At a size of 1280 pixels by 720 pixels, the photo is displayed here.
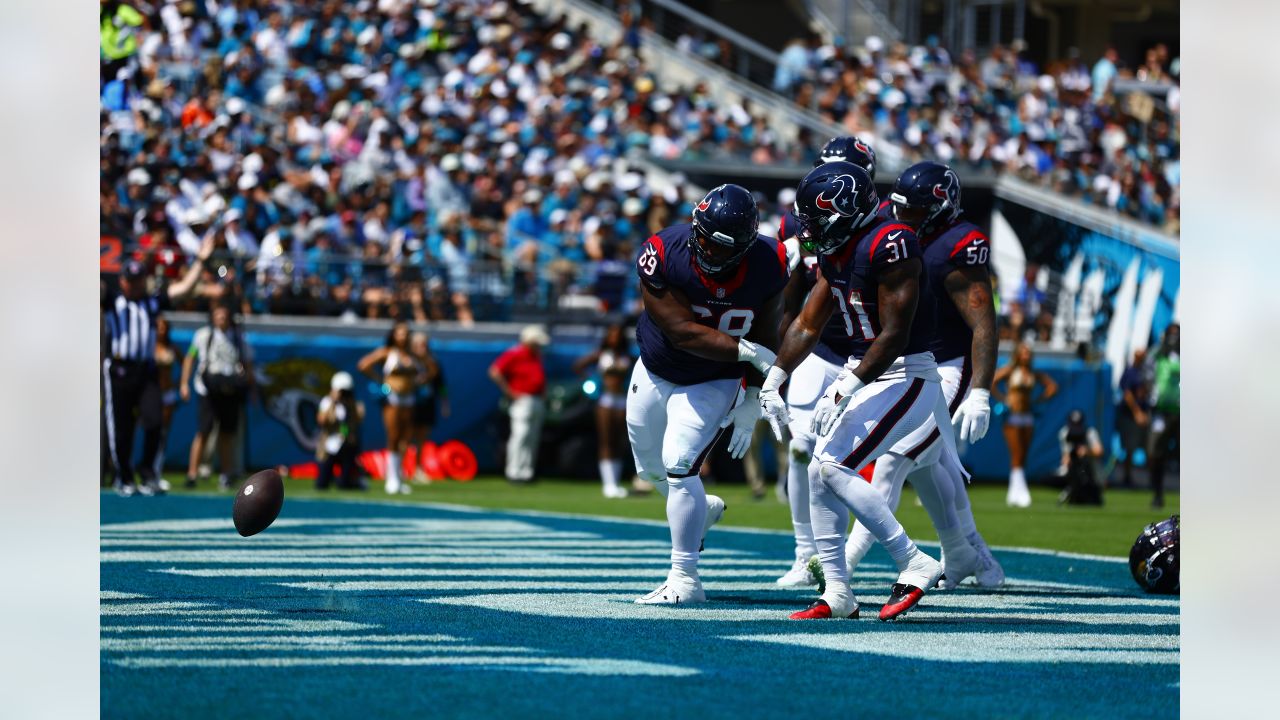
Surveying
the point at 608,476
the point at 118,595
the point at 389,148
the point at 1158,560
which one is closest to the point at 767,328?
the point at 1158,560

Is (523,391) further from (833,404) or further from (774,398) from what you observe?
(833,404)

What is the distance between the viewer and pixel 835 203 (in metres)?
6.82

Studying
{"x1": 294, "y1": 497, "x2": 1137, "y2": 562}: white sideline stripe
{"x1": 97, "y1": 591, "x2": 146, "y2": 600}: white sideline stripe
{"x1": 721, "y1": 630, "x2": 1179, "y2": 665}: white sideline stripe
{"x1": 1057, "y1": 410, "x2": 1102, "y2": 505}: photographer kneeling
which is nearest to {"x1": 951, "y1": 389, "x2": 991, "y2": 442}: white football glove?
{"x1": 721, "y1": 630, "x2": 1179, "y2": 665}: white sideline stripe

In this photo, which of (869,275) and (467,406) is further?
(467,406)

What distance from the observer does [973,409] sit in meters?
7.52

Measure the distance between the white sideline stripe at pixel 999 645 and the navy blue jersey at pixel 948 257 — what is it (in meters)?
1.70

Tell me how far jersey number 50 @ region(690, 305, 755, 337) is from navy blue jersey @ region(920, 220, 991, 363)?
3.00 ft

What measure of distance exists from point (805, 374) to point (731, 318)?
1.11 metres

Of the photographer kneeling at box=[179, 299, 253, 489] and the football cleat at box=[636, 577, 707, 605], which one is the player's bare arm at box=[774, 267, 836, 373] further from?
the photographer kneeling at box=[179, 299, 253, 489]

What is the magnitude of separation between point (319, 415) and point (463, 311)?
7.00 ft

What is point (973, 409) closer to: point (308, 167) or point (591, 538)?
point (591, 538)

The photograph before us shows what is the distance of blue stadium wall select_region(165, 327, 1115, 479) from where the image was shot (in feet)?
56.9
